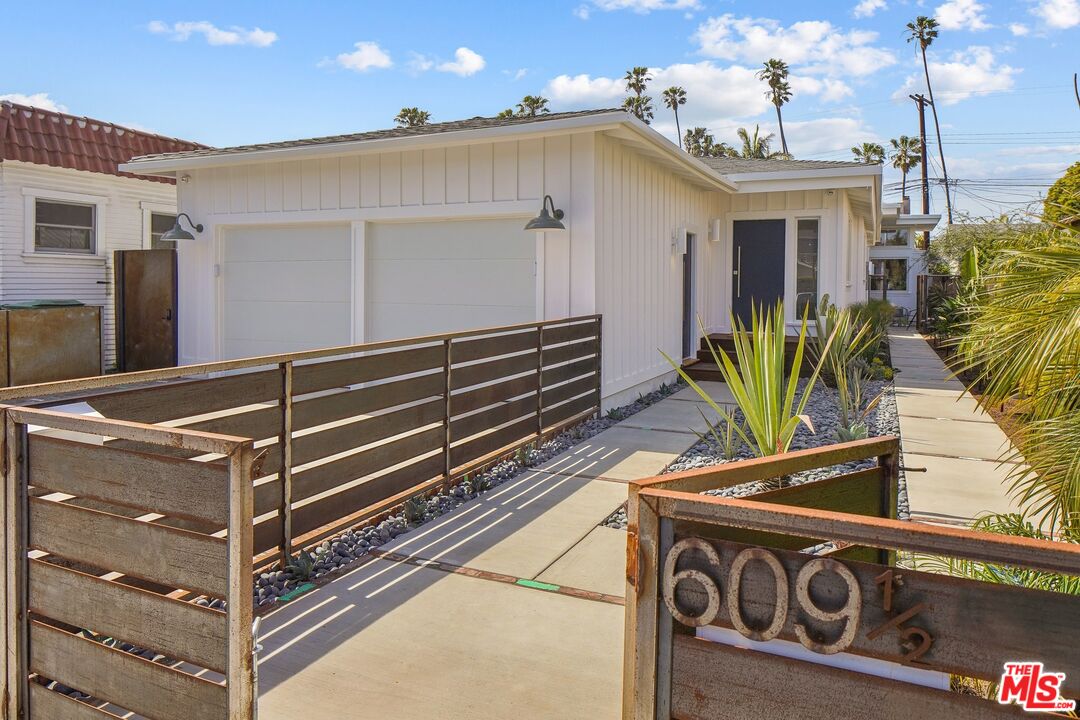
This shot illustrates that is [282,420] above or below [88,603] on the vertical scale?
above

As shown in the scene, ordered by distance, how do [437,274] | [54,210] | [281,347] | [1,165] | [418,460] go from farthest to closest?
[54,210], [1,165], [281,347], [437,274], [418,460]

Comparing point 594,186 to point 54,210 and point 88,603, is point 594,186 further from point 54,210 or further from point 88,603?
point 54,210

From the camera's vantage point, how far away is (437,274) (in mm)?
7520

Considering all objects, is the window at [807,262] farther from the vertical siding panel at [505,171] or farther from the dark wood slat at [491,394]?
the dark wood slat at [491,394]

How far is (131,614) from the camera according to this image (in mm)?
1791

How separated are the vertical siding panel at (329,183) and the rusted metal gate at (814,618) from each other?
7.11 m

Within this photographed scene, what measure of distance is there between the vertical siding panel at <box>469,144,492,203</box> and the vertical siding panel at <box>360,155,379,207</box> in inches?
43.1

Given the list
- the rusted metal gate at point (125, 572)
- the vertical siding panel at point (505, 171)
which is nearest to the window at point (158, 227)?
the vertical siding panel at point (505, 171)

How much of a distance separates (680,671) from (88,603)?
144cm

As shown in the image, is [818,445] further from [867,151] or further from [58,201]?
[867,151]

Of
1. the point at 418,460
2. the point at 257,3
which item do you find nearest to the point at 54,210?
the point at 257,3

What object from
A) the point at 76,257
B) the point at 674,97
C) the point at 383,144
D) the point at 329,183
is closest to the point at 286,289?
the point at 329,183

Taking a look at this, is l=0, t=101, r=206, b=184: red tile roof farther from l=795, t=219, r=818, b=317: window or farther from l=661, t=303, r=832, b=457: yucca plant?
l=661, t=303, r=832, b=457: yucca plant

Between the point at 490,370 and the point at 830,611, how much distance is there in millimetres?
3822
